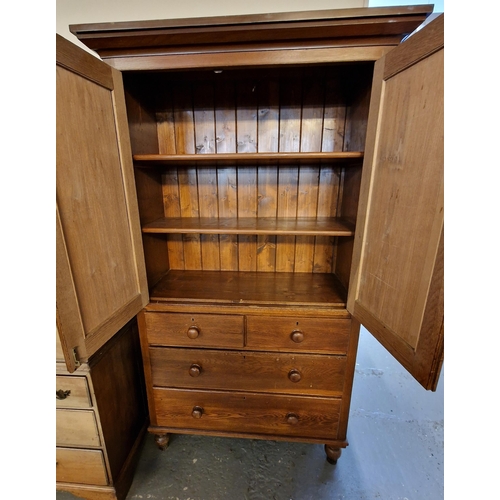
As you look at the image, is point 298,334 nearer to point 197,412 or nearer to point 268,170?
point 197,412

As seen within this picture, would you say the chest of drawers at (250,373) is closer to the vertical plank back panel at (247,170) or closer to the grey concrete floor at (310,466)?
the grey concrete floor at (310,466)

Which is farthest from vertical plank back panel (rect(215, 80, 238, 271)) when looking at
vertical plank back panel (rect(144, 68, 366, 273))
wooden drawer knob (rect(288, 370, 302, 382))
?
wooden drawer knob (rect(288, 370, 302, 382))

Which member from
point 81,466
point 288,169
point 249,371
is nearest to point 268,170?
point 288,169

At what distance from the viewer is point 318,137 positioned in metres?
1.28

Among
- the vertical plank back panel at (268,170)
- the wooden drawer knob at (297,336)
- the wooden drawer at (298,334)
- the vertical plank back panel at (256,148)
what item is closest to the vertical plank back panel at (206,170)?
the vertical plank back panel at (256,148)

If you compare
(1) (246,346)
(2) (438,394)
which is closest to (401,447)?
(2) (438,394)

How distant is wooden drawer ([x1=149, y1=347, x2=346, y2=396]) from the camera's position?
118 centimetres

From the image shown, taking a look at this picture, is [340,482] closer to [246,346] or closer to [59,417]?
[246,346]

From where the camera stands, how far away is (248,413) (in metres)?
1.27

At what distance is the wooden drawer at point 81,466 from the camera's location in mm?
1075

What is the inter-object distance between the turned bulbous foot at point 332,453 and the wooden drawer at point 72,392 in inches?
46.0

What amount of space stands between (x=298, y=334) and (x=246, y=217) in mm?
682

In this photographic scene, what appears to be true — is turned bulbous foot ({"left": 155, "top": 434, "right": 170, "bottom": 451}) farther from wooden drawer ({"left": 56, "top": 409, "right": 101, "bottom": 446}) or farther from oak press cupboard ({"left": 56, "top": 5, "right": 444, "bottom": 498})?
wooden drawer ({"left": 56, "top": 409, "right": 101, "bottom": 446})

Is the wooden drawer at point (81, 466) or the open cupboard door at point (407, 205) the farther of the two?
the wooden drawer at point (81, 466)
